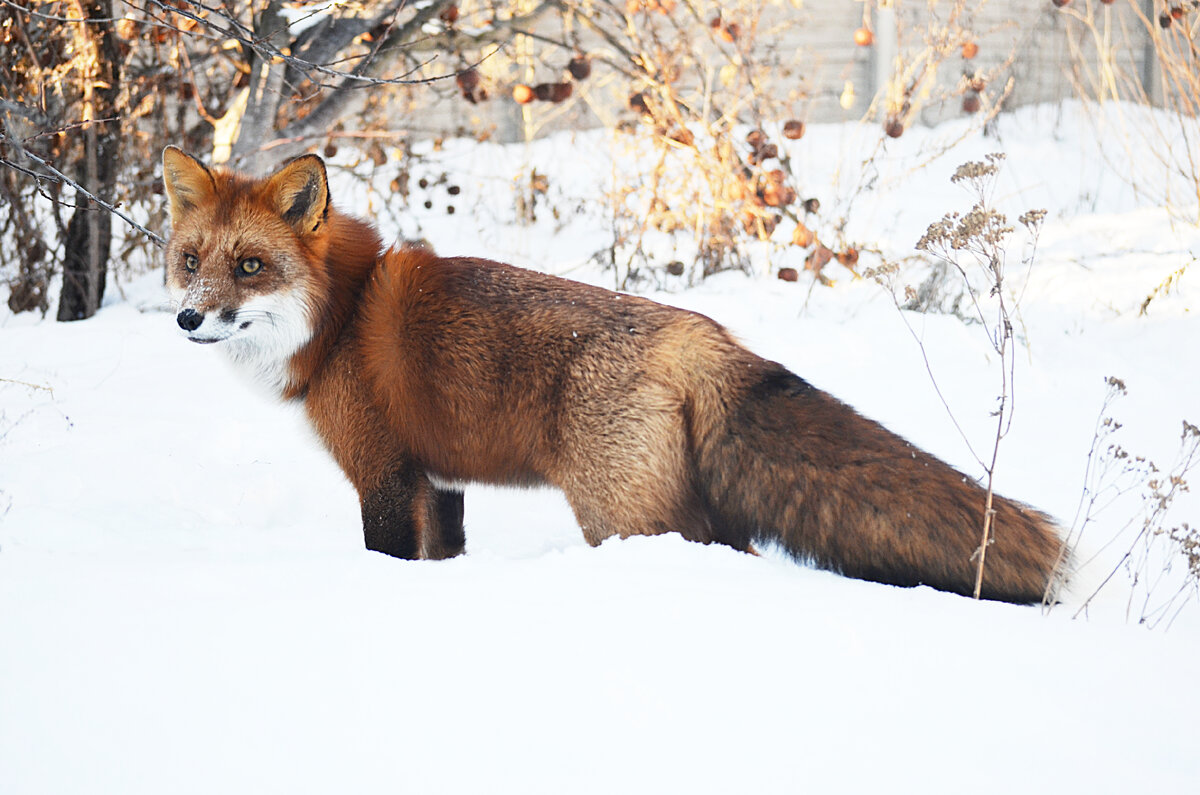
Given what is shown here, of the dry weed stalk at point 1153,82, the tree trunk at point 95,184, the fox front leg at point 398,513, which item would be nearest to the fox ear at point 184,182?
the fox front leg at point 398,513

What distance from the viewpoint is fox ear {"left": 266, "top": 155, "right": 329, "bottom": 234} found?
328 cm

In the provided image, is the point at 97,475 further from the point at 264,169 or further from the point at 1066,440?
the point at 1066,440

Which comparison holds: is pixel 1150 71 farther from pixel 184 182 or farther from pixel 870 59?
pixel 184 182

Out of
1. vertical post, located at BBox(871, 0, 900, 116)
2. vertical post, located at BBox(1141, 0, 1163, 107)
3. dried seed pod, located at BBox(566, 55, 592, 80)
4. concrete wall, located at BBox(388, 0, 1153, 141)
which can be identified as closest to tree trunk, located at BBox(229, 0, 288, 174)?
dried seed pod, located at BBox(566, 55, 592, 80)

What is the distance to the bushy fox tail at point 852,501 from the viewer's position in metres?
2.67

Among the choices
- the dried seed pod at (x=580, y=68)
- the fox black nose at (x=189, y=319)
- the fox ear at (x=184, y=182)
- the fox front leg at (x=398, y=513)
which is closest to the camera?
the fox black nose at (x=189, y=319)

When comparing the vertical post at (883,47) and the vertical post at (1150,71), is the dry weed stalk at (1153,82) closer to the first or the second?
the vertical post at (1150,71)

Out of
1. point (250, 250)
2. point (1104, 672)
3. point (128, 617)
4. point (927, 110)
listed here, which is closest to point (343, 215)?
point (250, 250)

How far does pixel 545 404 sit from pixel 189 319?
1.19 meters

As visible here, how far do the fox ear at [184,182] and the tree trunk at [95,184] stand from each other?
3.23 m

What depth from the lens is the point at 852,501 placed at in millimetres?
2771

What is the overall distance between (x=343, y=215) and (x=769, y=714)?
257cm

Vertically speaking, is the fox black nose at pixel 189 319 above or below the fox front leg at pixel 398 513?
above

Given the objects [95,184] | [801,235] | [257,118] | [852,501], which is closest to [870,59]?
[801,235]
